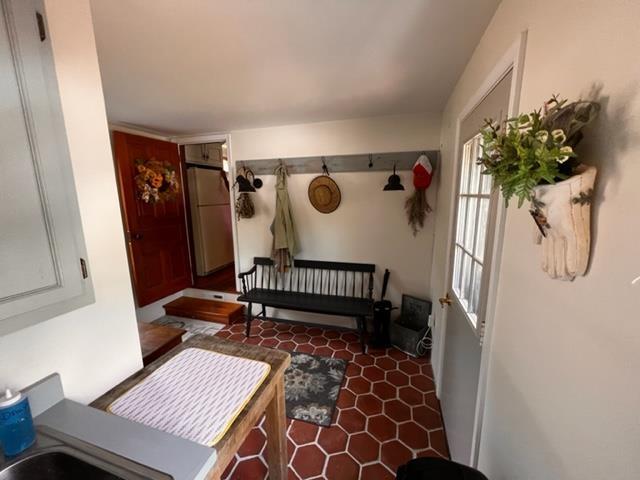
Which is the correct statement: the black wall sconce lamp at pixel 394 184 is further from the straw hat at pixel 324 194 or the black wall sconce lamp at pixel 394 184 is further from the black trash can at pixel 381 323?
the black trash can at pixel 381 323

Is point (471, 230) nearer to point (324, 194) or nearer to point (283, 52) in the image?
point (283, 52)

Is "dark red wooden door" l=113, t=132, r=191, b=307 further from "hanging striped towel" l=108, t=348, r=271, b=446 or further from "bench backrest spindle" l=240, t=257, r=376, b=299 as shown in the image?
"hanging striped towel" l=108, t=348, r=271, b=446

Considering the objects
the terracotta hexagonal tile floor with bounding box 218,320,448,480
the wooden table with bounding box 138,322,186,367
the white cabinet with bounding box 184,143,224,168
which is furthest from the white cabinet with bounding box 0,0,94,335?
the white cabinet with bounding box 184,143,224,168

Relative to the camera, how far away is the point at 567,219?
0.51m

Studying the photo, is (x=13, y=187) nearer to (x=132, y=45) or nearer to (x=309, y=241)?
(x=132, y=45)

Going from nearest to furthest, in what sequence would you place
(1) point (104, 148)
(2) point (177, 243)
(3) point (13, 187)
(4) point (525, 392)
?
(3) point (13, 187) → (4) point (525, 392) → (1) point (104, 148) → (2) point (177, 243)

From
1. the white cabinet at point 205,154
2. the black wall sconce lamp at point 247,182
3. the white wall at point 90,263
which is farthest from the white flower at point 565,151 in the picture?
the white cabinet at point 205,154

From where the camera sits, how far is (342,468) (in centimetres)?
149

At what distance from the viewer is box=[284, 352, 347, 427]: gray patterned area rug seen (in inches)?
73.2

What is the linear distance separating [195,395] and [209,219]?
3.56 m

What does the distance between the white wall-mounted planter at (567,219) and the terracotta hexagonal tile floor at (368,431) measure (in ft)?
Result: 5.16

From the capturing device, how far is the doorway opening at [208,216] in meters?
3.72

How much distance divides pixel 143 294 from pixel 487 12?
3.67 metres

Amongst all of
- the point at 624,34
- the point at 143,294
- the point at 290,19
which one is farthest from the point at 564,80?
the point at 143,294
